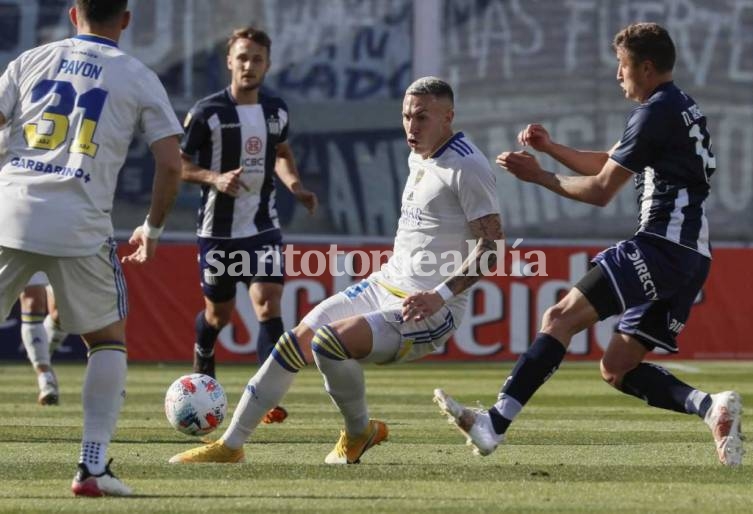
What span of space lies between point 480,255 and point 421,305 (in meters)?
0.36

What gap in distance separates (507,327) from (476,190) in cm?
1189

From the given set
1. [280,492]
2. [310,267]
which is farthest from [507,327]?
[280,492]

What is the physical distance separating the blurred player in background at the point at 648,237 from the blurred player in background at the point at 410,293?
285 mm

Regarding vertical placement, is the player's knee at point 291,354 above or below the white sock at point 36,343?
above

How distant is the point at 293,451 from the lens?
27.2 ft

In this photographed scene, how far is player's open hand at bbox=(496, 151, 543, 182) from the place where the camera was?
7215mm

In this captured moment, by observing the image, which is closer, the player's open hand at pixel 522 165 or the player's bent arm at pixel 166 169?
the player's bent arm at pixel 166 169

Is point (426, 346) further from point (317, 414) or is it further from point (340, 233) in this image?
point (340, 233)

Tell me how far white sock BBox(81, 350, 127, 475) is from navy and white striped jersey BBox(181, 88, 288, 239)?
4.52 m

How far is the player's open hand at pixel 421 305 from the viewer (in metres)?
7.17

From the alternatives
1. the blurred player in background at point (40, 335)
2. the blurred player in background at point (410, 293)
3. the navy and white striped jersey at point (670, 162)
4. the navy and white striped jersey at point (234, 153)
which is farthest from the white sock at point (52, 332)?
the navy and white striped jersey at point (670, 162)

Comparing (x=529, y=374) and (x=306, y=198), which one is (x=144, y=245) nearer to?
(x=529, y=374)

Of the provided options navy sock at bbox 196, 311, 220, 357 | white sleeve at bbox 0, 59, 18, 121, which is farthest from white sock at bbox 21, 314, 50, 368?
white sleeve at bbox 0, 59, 18, 121

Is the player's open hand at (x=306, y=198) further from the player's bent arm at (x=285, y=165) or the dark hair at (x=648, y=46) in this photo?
the dark hair at (x=648, y=46)
